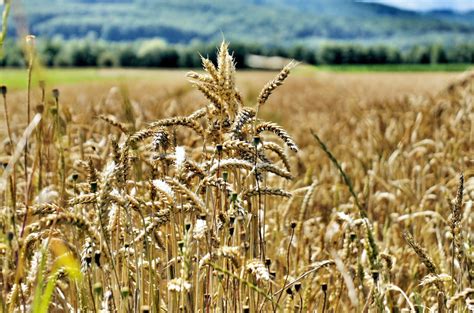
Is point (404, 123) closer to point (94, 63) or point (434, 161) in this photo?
point (434, 161)

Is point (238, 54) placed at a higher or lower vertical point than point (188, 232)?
lower

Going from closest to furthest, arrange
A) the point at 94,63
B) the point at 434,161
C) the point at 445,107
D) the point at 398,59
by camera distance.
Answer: the point at 434,161 → the point at 445,107 → the point at 94,63 → the point at 398,59

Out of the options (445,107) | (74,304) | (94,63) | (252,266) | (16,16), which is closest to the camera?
(16,16)

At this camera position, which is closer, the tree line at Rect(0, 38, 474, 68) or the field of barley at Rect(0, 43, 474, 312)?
the field of barley at Rect(0, 43, 474, 312)

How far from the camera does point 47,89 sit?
1.62 m

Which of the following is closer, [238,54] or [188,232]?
[188,232]

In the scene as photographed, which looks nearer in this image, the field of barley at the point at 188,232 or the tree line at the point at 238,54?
the field of barley at the point at 188,232

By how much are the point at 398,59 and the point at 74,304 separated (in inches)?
4200

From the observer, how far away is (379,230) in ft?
14.0

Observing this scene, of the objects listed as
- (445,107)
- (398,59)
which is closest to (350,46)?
(398,59)

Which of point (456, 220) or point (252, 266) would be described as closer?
point (252, 266)

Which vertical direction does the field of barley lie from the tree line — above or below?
above

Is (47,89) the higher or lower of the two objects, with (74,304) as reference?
higher

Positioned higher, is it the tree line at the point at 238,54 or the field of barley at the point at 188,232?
the field of barley at the point at 188,232
